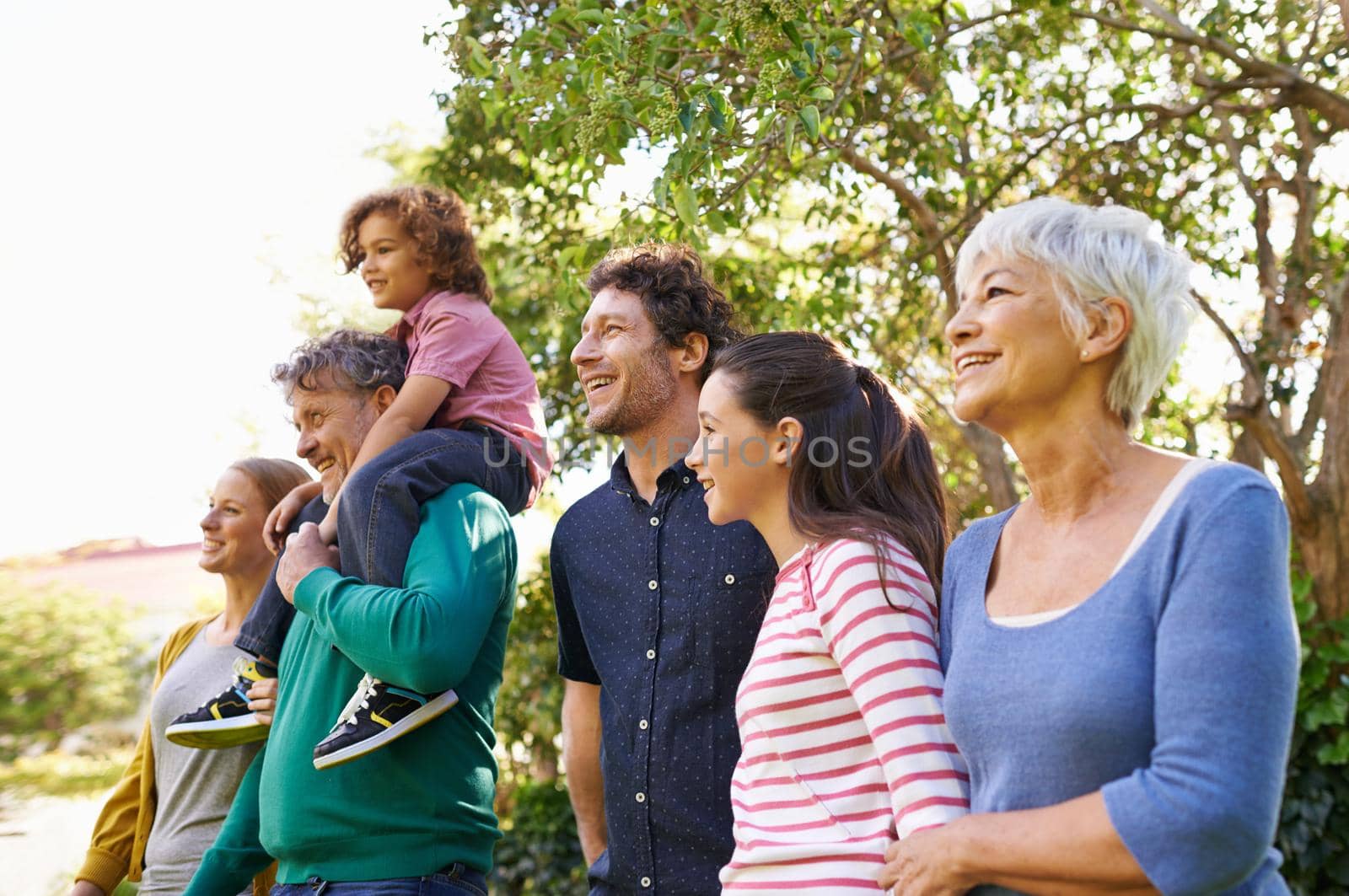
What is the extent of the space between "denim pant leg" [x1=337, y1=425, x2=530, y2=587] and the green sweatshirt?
0.14ft

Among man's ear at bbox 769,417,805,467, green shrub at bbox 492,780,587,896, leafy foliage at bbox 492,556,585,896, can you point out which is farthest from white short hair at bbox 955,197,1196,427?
green shrub at bbox 492,780,587,896

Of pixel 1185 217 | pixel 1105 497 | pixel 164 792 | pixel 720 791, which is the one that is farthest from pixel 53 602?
pixel 1105 497

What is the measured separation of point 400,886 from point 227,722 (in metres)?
0.84

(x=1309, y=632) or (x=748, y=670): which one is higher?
(x=748, y=670)

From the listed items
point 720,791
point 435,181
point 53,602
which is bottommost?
point 53,602

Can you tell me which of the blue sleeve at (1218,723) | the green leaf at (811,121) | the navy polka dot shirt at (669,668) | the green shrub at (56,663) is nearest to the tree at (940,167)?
the green leaf at (811,121)

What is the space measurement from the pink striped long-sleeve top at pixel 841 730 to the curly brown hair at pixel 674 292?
2.98 feet

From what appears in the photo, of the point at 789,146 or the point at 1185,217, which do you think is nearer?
the point at 789,146

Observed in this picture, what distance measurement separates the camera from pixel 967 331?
1.70 m

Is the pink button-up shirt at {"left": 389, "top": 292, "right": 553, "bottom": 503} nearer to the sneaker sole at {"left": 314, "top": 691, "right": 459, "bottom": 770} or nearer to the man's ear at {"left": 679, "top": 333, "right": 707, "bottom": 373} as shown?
the man's ear at {"left": 679, "top": 333, "right": 707, "bottom": 373}

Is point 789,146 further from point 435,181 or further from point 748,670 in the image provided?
point 435,181

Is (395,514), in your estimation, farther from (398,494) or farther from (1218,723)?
(1218,723)

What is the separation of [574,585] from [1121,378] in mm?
1365

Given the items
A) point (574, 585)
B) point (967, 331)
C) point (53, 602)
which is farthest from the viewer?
point (53, 602)
